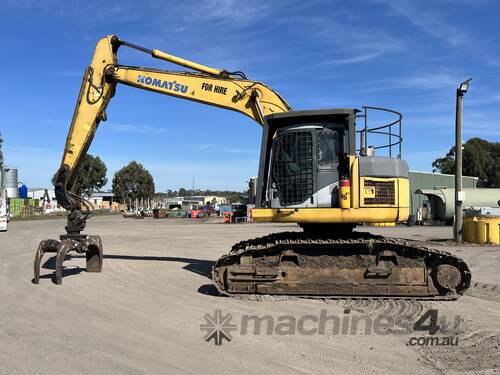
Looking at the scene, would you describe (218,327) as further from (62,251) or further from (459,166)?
(459,166)

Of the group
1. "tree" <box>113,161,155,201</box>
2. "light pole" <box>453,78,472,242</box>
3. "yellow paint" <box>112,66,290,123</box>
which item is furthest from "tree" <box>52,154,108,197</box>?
"yellow paint" <box>112,66,290,123</box>

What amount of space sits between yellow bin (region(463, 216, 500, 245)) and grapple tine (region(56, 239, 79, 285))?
53.7 ft

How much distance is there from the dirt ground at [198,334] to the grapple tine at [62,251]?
265 millimetres

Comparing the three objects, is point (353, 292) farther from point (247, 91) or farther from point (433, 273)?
point (247, 91)

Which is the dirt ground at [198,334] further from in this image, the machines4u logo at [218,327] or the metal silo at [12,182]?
the metal silo at [12,182]

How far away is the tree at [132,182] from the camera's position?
342 ft

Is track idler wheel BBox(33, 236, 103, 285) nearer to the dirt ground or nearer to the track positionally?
the dirt ground

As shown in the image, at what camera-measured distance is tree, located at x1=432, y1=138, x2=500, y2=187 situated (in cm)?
8588

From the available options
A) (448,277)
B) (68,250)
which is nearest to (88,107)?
(68,250)

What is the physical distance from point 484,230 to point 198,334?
17276 mm

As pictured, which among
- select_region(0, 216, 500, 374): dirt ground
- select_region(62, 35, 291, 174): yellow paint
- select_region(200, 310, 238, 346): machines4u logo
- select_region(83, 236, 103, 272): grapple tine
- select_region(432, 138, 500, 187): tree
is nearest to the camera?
select_region(0, 216, 500, 374): dirt ground

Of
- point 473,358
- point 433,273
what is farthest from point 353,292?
point 473,358

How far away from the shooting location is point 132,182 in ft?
343

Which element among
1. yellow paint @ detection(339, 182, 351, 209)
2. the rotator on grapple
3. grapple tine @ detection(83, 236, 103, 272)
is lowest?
grapple tine @ detection(83, 236, 103, 272)
